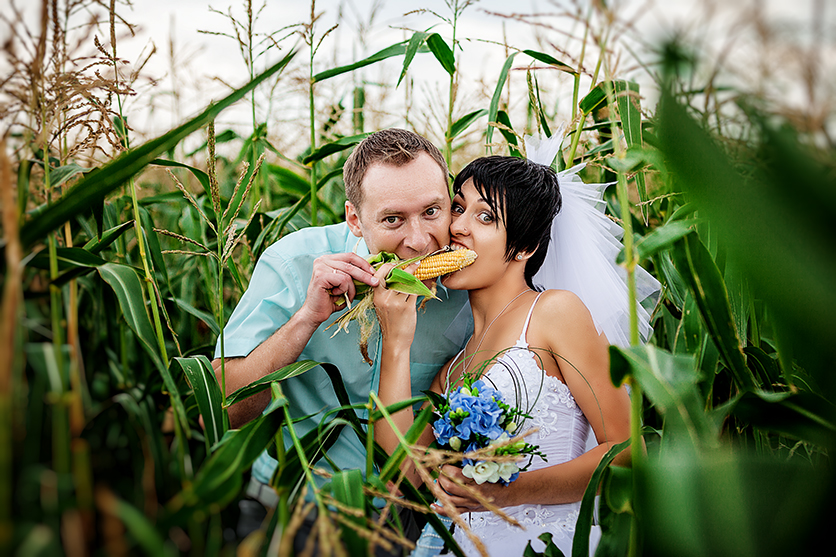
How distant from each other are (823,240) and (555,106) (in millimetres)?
3127

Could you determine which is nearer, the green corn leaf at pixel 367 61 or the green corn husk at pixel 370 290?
the green corn husk at pixel 370 290

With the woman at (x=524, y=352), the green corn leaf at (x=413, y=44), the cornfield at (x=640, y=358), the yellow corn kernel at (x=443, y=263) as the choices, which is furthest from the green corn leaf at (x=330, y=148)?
the cornfield at (x=640, y=358)

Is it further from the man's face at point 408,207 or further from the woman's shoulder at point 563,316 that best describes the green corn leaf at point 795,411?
the man's face at point 408,207

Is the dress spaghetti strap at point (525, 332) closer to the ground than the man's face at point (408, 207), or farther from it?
closer to the ground

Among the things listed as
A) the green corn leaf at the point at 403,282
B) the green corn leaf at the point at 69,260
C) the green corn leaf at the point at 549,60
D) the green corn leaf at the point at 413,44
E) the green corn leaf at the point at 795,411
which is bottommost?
the green corn leaf at the point at 795,411

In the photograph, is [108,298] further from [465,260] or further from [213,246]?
[465,260]

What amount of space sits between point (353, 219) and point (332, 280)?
2.41ft

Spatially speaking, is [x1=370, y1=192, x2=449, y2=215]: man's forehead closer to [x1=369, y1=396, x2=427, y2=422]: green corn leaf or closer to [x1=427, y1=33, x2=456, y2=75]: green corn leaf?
[x1=427, y1=33, x2=456, y2=75]: green corn leaf

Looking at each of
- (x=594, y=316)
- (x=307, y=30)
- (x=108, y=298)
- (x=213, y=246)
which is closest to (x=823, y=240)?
(x=594, y=316)

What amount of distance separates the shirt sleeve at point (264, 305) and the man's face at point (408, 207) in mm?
466

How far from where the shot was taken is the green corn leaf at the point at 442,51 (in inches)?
88.0

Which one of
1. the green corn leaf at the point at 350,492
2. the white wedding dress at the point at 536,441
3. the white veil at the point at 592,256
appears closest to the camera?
the green corn leaf at the point at 350,492

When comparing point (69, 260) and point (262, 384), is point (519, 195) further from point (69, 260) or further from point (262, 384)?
point (69, 260)

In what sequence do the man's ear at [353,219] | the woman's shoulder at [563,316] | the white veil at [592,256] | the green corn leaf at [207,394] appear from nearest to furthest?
the green corn leaf at [207,394]
the woman's shoulder at [563,316]
the white veil at [592,256]
the man's ear at [353,219]
